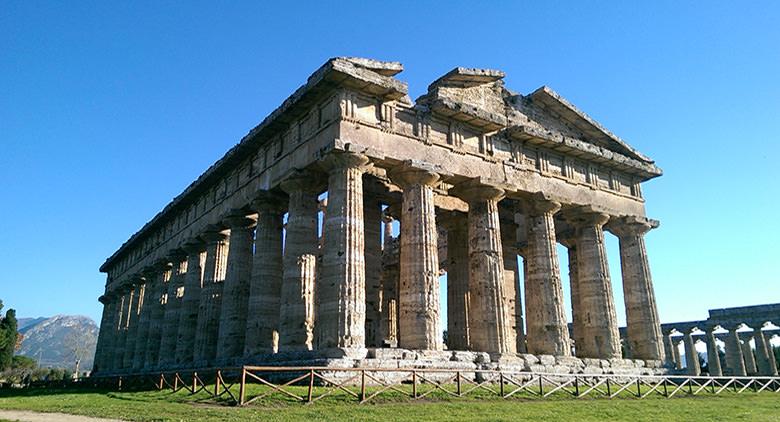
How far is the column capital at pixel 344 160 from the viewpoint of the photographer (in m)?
22.2

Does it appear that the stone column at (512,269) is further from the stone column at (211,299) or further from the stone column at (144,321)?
the stone column at (144,321)

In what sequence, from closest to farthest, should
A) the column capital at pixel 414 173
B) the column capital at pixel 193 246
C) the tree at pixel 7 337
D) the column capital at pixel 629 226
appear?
the column capital at pixel 414 173, the column capital at pixel 629 226, the column capital at pixel 193 246, the tree at pixel 7 337

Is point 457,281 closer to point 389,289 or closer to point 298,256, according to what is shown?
point 389,289

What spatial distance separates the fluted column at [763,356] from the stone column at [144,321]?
4918 centimetres

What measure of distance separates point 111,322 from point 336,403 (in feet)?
156

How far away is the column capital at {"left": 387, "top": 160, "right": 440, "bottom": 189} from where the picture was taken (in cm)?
2381

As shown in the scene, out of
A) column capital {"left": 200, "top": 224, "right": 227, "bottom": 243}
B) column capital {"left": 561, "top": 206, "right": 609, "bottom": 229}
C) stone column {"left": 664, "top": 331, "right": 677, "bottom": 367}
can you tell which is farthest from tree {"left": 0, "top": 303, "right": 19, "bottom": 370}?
stone column {"left": 664, "top": 331, "right": 677, "bottom": 367}

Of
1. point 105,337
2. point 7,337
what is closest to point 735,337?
point 105,337

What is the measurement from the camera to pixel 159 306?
40156mm

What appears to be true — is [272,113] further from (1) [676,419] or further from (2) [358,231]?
(1) [676,419]

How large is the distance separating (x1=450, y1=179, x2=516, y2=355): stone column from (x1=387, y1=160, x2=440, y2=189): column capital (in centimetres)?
263

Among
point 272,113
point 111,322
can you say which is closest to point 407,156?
point 272,113

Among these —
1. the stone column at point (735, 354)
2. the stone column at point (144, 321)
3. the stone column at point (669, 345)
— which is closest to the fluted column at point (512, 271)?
the stone column at point (669, 345)

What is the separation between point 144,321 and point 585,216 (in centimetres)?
3175
